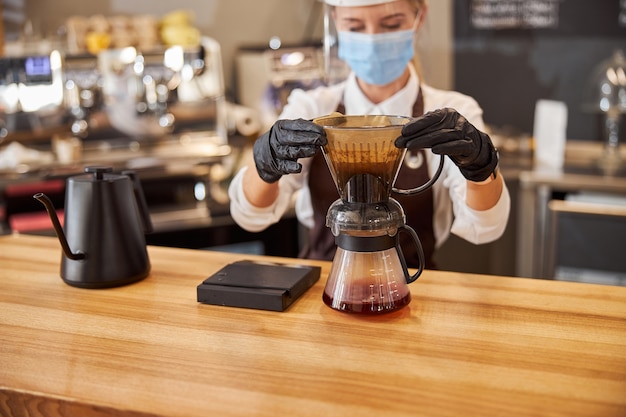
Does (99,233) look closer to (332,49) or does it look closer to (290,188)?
(290,188)

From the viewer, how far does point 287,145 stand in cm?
127

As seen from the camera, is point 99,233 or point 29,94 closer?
point 99,233

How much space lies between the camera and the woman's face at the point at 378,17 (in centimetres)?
169

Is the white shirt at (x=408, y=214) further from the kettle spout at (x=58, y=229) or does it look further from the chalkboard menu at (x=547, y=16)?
the chalkboard menu at (x=547, y=16)

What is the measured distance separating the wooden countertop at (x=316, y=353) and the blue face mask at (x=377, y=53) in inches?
22.1

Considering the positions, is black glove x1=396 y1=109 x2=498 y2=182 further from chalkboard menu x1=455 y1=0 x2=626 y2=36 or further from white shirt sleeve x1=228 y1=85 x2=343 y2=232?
chalkboard menu x1=455 y1=0 x2=626 y2=36

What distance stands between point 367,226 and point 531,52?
2514 millimetres

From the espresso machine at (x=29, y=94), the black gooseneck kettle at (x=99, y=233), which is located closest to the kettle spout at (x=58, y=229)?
the black gooseneck kettle at (x=99, y=233)

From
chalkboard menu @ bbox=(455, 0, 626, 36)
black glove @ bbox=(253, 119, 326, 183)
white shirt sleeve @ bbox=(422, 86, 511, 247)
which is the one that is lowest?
white shirt sleeve @ bbox=(422, 86, 511, 247)

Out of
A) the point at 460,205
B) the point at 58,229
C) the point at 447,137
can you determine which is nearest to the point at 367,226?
the point at 447,137

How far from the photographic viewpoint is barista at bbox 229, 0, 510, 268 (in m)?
1.61

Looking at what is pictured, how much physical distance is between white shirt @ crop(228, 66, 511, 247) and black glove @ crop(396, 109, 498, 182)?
0.35 metres

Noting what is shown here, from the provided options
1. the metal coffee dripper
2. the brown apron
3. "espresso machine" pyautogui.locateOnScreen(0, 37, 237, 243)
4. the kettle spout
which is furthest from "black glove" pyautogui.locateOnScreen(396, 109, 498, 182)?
"espresso machine" pyautogui.locateOnScreen(0, 37, 237, 243)

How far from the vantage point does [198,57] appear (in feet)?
10.5
